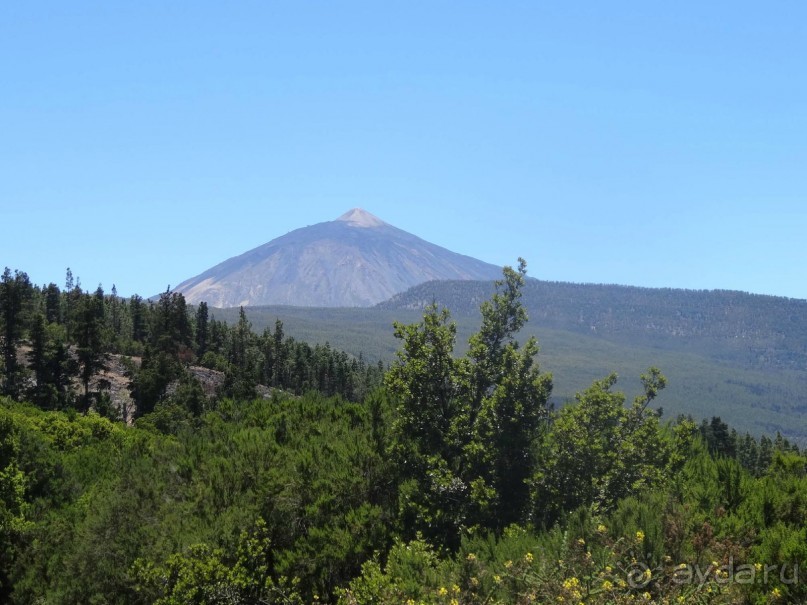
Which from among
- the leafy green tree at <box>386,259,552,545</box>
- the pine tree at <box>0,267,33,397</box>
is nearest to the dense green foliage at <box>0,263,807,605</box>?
the leafy green tree at <box>386,259,552,545</box>

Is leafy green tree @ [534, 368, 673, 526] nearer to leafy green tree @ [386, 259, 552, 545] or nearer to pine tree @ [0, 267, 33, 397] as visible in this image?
leafy green tree @ [386, 259, 552, 545]

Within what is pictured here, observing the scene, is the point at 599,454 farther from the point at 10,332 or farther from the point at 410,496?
the point at 10,332

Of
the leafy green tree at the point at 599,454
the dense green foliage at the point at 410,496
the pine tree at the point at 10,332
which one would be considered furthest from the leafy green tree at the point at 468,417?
the pine tree at the point at 10,332

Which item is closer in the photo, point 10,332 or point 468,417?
point 468,417

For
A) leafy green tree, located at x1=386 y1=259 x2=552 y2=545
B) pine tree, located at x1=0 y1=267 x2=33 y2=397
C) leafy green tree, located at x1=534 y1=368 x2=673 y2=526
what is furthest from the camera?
pine tree, located at x1=0 y1=267 x2=33 y2=397

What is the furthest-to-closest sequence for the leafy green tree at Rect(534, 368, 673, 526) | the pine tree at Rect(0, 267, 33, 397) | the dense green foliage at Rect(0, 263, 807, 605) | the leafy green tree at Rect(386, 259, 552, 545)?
the pine tree at Rect(0, 267, 33, 397)
the leafy green tree at Rect(386, 259, 552, 545)
the leafy green tree at Rect(534, 368, 673, 526)
the dense green foliage at Rect(0, 263, 807, 605)

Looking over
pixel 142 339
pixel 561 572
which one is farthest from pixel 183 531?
pixel 142 339

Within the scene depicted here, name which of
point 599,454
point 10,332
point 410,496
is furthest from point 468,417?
point 10,332

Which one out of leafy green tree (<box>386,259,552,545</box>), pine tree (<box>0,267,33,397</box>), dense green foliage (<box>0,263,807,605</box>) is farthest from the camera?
pine tree (<box>0,267,33,397</box>)

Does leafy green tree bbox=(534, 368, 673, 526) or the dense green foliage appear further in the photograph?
leafy green tree bbox=(534, 368, 673, 526)

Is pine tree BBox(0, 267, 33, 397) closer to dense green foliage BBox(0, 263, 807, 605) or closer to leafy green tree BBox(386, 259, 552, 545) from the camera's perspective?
dense green foliage BBox(0, 263, 807, 605)

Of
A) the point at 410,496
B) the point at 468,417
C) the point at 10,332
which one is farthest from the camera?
the point at 10,332

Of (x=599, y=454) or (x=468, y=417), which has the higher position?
(x=468, y=417)

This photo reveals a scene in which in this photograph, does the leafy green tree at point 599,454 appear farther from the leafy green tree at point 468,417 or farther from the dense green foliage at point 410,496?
the leafy green tree at point 468,417
